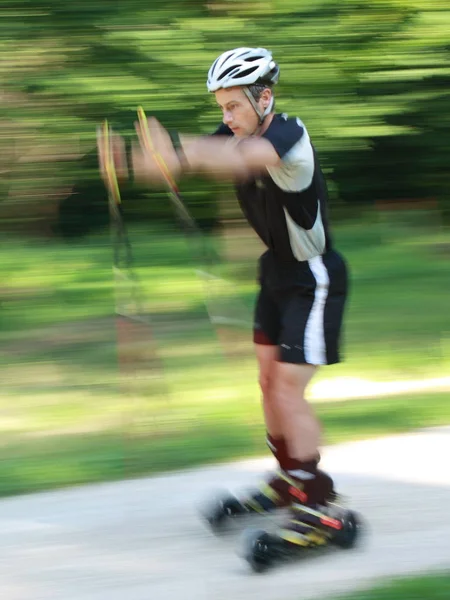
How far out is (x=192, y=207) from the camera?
970 centimetres

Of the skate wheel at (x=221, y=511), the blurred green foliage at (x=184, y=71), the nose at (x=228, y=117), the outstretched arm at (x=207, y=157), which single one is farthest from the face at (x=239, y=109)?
the blurred green foliage at (x=184, y=71)

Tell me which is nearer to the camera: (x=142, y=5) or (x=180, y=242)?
(x=142, y=5)

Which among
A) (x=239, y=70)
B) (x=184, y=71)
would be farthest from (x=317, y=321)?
(x=184, y=71)

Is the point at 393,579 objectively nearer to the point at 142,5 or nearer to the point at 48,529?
the point at 48,529

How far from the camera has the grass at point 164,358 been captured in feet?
17.4

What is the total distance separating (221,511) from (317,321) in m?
0.84

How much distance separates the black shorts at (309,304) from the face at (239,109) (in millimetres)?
492

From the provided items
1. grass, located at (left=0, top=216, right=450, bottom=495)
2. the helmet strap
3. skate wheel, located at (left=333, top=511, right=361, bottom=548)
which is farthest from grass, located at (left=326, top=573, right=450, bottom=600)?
the helmet strap

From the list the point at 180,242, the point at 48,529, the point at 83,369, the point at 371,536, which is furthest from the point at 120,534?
the point at 180,242

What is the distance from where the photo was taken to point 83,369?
22.7ft

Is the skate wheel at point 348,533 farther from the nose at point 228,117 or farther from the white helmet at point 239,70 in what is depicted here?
the white helmet at point 239,70

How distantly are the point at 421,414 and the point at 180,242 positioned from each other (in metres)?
4.17

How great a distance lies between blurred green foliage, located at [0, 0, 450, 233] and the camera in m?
8.84

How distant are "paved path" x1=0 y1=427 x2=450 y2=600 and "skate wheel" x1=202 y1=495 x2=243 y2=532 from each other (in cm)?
6
